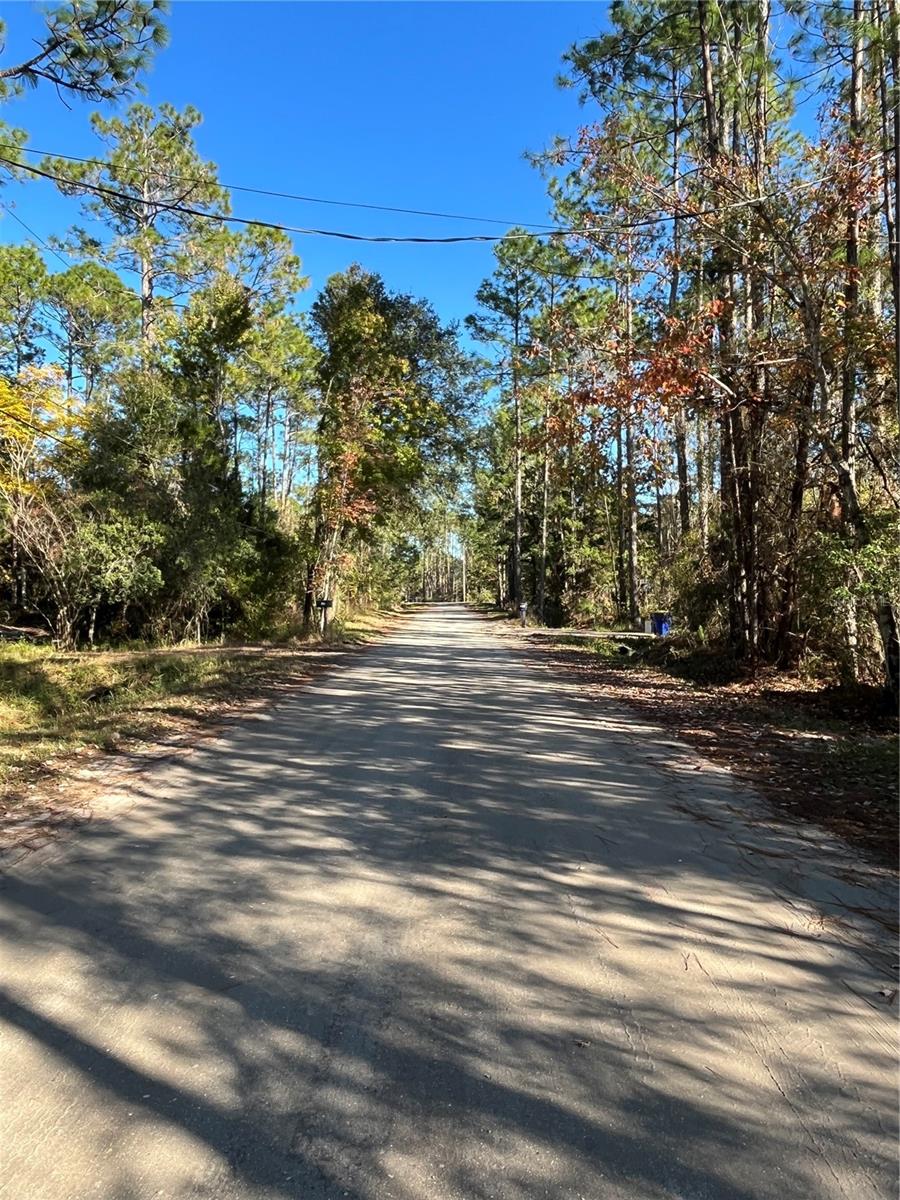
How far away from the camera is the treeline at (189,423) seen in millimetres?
17859

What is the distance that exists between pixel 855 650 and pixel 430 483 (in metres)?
19.5

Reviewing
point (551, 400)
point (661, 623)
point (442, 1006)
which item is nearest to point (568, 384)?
point (551, 400)

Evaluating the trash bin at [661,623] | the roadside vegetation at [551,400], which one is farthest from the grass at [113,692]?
the trash bin at [661,623]

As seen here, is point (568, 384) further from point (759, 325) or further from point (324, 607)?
point (324, 607)

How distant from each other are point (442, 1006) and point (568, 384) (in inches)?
502

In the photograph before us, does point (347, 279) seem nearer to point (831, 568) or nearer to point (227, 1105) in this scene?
point (831, 568)

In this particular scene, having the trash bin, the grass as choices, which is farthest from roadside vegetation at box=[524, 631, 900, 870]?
the grass

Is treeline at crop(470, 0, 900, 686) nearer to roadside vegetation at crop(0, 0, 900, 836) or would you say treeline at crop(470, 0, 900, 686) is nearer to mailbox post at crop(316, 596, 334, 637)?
roadside vegetation at crop(0, 0, 900, 836)

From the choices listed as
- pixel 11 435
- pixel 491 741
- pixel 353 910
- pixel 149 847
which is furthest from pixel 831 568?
pixel 11 435

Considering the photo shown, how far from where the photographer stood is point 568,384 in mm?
14117

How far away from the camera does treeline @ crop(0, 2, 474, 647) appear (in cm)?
1786

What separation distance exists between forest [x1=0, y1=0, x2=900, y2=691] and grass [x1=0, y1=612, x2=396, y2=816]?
2.71 meters

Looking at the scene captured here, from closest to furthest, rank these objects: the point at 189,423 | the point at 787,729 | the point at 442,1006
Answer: the point at 442,1006 → the point at 787,729 → the point at 189,423

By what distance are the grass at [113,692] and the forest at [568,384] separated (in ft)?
8.89
